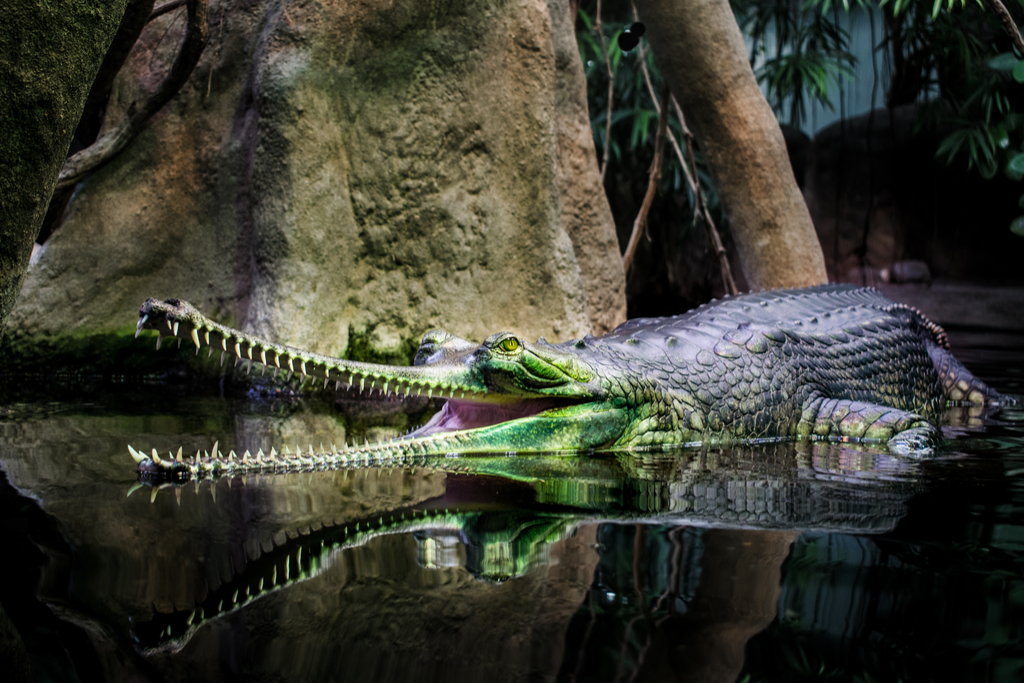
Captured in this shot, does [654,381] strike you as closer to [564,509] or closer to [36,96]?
[564,509]

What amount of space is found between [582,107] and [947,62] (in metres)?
6.00

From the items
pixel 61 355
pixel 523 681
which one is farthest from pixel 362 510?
pixel 61 355

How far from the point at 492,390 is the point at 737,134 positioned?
10.6ft

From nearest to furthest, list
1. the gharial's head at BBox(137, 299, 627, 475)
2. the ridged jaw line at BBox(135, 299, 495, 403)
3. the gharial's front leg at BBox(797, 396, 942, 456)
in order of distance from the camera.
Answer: the ridged jaw line at BBox(135, 299, 495, 403)
the gharial's head at BBox(137, 299, 627, 475)
the gharial's front leg at BBox(797, 396, 942, 456)

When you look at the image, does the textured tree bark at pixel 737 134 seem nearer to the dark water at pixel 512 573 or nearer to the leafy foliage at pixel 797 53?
the dark water at pixel 512 573

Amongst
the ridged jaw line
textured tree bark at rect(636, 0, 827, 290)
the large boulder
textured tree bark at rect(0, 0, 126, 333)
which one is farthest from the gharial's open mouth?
textured tree bark at rect(636, 0, 827, 290)

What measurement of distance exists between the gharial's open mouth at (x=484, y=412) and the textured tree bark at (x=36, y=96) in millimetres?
1304

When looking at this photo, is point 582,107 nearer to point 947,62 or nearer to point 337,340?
point 337,340

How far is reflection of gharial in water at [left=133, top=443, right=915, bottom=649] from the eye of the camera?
1.29 meters

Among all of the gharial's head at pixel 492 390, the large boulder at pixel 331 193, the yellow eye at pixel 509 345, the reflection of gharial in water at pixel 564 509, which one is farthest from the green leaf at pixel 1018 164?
the yellow eye at pixel 509 345

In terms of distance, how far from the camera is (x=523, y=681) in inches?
36.1

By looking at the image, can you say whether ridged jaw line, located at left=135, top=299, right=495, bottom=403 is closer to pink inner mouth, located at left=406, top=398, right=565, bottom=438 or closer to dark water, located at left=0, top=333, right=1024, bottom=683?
pink inner mouth, located at left=406, top=398, right=565, bottom=438

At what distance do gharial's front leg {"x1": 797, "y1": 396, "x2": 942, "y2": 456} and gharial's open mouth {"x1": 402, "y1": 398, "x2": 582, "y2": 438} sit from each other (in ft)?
3.86

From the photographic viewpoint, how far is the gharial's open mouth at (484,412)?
265cm
